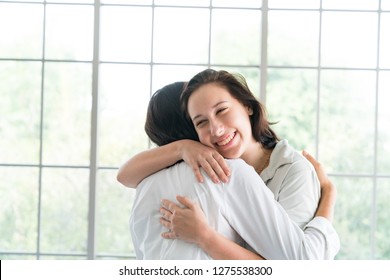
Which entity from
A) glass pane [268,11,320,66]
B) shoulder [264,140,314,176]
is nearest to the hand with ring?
shoulder [264,140,314,176]

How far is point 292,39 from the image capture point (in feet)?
21.1

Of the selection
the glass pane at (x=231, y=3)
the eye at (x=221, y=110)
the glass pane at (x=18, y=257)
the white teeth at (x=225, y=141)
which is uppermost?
the glass pane at (x=231, y=3)

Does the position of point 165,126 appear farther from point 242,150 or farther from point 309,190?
point 309,190

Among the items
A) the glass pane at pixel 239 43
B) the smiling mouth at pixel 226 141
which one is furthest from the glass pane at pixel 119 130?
the smiling mouth at pixel 226 141

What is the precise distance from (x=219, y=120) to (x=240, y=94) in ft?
0.51

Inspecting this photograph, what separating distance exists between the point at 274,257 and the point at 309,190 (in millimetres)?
309

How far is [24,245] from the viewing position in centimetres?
437

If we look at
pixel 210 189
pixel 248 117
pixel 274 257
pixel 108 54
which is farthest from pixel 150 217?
pixel 108 54

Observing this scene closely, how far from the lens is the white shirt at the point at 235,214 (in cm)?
167

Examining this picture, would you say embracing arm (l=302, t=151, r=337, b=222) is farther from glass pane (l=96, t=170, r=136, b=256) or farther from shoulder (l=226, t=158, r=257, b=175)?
glass pane (l=96, t=170, r=136, b=256)

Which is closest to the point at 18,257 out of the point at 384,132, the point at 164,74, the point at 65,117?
the point at 164,74

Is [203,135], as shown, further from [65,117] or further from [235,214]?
[65,117]

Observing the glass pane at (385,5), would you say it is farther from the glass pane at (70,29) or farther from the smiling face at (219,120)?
the smiling face at (219,120)

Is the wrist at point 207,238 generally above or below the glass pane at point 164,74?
below
